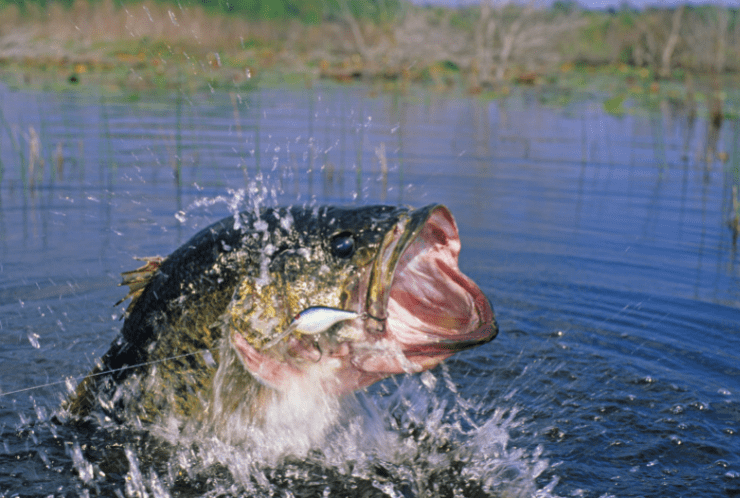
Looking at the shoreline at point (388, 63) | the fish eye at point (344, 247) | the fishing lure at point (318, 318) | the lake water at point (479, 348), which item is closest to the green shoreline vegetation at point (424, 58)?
the shoreline at point (388, 63)

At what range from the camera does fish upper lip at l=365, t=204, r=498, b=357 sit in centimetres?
267

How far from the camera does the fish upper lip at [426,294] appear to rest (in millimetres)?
2672

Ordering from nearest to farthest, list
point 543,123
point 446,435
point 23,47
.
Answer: point 446,435
point 23,47
point 543,123

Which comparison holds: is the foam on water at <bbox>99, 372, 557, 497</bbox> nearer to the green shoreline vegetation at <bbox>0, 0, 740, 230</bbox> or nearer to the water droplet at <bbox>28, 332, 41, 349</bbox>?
the water droplet at <bbox>28, 332, 41, 349</bbox>

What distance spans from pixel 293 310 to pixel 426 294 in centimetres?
57

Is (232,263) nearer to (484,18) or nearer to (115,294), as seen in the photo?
(115,294)

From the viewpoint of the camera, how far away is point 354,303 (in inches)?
109

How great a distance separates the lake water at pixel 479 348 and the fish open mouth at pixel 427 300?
22.3 inches

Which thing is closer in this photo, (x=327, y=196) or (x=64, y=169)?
(x=327, y=196)

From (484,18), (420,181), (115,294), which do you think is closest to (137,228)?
(115,294)

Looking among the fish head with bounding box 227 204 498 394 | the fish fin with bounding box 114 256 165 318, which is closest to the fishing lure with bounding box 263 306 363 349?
the fish head with bounding box 227 204 498 394

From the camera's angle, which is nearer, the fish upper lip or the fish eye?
the fish upper lip

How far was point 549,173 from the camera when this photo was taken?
10055 mm

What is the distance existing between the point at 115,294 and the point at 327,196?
10.2ft
